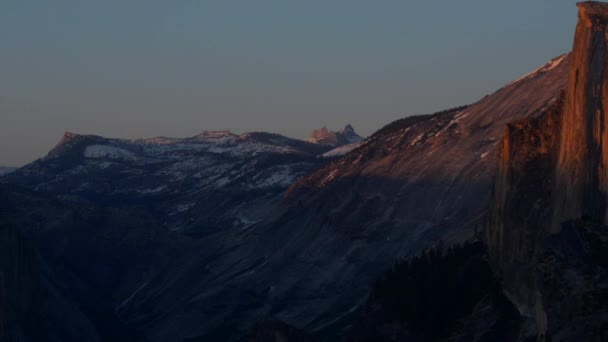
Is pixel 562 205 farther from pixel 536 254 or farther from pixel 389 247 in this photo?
pixel 389 247

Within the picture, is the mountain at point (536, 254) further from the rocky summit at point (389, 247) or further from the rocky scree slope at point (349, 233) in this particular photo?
the rocky scree slope at point (349, 233)

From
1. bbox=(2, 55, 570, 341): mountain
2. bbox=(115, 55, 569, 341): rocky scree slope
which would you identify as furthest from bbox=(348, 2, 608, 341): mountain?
bbox=(115, 55, 569, 341): rocky scree slope

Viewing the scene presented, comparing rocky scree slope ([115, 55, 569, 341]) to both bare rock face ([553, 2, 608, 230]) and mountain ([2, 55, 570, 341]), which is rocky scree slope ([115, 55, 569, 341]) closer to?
mountain ([2, 55, 570, 341])

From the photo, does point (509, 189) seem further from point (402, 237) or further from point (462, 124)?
point (462, 124)

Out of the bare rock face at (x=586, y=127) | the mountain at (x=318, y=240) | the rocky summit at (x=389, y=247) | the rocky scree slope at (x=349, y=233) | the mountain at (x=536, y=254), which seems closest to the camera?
the mountain at (x=536, y=254)

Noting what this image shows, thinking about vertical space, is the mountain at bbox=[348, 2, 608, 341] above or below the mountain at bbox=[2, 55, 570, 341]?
below

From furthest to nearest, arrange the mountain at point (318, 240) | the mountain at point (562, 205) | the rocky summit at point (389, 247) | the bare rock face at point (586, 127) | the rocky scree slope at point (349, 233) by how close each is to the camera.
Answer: the mountain at point (318, 240)
the rocky scree slope at point (349, 233)
the rocky summit at point (389, 247)
the bare rock face at point (586, 127)
the mountain at point (562, 205)

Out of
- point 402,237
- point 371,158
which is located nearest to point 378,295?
point 402,237

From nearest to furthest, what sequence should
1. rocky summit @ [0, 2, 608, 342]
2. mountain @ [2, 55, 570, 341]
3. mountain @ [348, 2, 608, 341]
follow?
1. mountain @ [348, 2, 608, 341]
2. rocky summit @ [0, 2, 608, 342]
3. mountain @ [2, 55, 570, 341]

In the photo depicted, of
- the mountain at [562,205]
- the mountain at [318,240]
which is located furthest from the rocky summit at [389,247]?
the mountain at [318,240]
